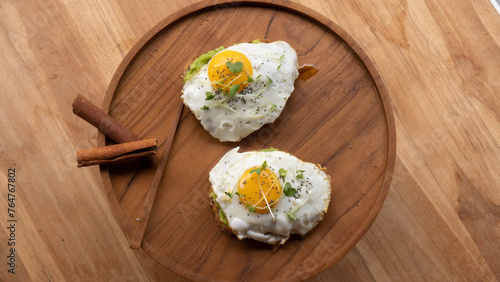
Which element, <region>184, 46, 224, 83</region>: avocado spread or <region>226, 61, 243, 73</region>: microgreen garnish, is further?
<region>184, 46, 224, 83</region>: avocado spread

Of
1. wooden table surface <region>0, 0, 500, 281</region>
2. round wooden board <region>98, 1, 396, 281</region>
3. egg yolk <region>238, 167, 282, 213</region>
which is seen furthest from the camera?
wooden table surface <region>0, 0, 500, 281</region>

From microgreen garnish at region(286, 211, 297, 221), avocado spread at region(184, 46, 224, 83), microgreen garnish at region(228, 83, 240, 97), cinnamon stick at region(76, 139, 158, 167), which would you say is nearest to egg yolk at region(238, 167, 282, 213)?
microgreen garnish at region(286, 211, 297, 221)

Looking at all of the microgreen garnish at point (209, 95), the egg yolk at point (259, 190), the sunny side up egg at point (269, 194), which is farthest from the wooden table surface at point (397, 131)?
the microgreen garnish at point (209, 95)

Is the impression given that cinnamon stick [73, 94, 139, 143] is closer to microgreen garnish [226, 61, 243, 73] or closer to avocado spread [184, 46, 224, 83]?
avocado spread [184, 46, 224, 83]

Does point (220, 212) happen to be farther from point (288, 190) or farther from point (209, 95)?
point (209, 95)

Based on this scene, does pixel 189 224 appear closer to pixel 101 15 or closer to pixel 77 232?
pixel 77 232

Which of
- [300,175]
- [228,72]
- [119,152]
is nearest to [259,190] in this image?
[300,175]
